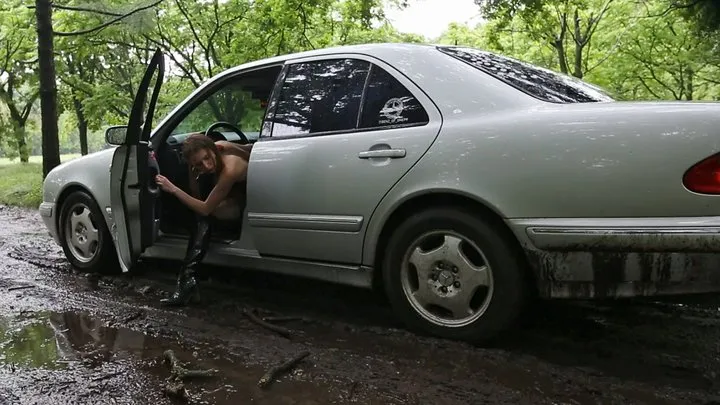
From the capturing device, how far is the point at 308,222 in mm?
3414

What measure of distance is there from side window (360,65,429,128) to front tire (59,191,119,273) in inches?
101

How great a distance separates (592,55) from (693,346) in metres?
15.1

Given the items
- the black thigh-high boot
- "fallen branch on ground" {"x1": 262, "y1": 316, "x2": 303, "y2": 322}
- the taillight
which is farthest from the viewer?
the black thigh-high boot

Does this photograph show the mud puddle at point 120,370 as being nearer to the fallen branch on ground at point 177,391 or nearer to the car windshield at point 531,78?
the fallen branch on ground at point 177,391

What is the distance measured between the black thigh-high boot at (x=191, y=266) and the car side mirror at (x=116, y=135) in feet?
2.44

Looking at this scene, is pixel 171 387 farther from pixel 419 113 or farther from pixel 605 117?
pixel 605 117

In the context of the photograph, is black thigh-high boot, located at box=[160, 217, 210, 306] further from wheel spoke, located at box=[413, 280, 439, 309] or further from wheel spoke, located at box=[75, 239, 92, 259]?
wheel spoke, located at box=[413, 280, 439, 309]

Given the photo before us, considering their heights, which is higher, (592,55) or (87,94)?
(592,55)

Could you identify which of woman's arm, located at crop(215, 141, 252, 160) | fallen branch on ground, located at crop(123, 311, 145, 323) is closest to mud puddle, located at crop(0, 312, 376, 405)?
fallen branch on ground, located at crop(123, 311, 145, 323)

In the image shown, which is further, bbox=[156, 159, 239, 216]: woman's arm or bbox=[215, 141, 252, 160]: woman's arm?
bbox=[215, 141, 252, 160]: woman's arm

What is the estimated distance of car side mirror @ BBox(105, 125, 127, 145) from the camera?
381cm

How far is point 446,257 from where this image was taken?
9.67ft

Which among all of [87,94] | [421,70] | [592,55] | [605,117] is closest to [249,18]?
[87,94]

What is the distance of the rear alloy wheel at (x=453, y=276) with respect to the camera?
280 centimetres
